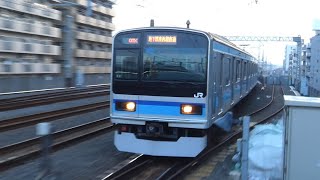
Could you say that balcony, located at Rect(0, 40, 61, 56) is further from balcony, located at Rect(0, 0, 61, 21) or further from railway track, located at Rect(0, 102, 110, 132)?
railway track, located at Rect(0, 102, 110, 132)

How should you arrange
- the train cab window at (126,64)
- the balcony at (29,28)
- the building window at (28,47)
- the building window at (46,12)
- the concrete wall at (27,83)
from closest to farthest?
the train cab window at (126,64), the concrete wall at (27,83), the balcony at (29,28), the building window at (28,47), the building window at (46,12)

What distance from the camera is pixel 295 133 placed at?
5.27 metres

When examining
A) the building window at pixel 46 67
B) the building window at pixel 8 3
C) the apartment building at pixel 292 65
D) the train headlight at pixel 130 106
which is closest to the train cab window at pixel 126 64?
the train headlight at pixel 130 106

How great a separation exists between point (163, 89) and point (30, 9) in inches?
1739

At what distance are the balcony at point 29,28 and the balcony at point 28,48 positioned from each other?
4.48 feet

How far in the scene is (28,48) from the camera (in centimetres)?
4856

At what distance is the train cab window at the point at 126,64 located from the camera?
9.01 metres

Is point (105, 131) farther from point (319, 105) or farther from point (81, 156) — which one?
point (319, 105)

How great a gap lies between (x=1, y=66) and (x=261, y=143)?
36604 millimetres

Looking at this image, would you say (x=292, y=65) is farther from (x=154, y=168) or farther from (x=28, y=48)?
(x=154, y=168)

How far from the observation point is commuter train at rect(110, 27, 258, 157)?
8.65m

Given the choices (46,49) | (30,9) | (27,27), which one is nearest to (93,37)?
(46,49)

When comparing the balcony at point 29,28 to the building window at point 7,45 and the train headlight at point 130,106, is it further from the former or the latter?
the train headlight at point 130,106

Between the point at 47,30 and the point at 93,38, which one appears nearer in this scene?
the point at 47,30
